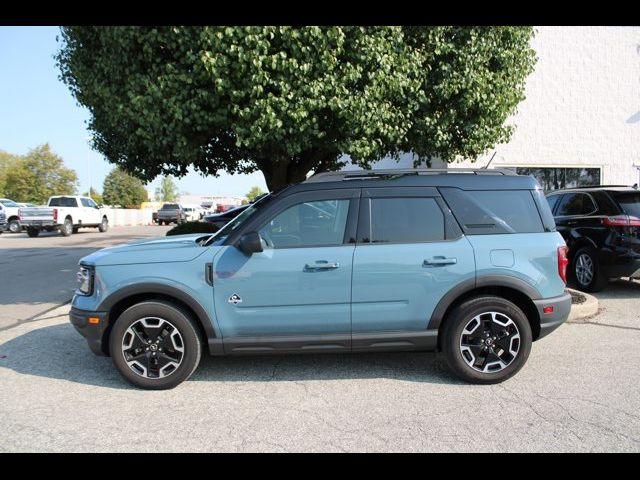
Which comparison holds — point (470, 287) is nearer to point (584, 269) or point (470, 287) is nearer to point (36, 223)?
point (584, 269)

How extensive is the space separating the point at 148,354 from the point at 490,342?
296 cm

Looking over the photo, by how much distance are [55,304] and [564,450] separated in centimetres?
748

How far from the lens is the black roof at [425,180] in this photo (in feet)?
14.0

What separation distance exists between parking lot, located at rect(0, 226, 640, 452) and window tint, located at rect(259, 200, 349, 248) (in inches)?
49.6

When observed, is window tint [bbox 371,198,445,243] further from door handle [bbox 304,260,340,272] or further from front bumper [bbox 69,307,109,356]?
front bumper [bbox 69,307,109,356]

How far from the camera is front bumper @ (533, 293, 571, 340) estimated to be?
4.17 metres

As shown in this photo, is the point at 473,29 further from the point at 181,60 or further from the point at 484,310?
the point at 484,310

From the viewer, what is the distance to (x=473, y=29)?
6.87 meters

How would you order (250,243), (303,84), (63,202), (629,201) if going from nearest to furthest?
(250,243), (303,84), (629,201), (63,202)

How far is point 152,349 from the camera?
4.07 m

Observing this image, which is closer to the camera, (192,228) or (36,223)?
(192,228)

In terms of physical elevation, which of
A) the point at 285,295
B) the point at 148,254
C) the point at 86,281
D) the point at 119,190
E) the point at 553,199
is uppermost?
the point at 119,190

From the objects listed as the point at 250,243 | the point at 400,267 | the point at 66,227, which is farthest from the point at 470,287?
the point at 66,227
